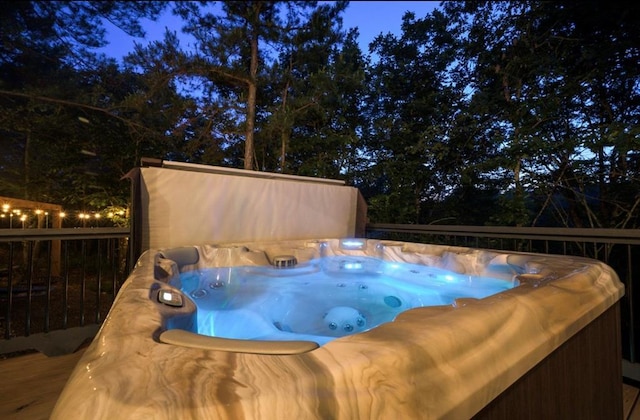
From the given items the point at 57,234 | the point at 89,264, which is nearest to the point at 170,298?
the point at 57,234

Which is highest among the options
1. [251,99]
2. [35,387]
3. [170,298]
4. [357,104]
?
[357,104]

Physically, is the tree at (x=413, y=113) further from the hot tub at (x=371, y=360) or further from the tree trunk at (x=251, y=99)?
the hot tub at (x=371, y=360)

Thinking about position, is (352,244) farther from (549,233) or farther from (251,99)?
(251,99)

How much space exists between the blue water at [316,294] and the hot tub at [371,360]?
0.02 m

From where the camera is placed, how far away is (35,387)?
1344 mm

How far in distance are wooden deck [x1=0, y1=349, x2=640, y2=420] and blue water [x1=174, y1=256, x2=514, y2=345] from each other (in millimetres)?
682

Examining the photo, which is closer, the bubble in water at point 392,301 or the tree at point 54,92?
the bubble in water at point 392,301

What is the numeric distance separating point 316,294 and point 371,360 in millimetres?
1485

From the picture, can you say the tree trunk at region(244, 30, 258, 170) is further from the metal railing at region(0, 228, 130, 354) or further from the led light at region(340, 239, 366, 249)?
the led light at region(340, 239, 366, 249)

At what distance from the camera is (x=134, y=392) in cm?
42

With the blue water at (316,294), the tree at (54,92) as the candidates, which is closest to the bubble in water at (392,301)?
the blue water at (316,294)

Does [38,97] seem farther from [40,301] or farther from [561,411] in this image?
[561,411]

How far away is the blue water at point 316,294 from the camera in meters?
1.43

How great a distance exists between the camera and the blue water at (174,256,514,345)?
1.43 metres
